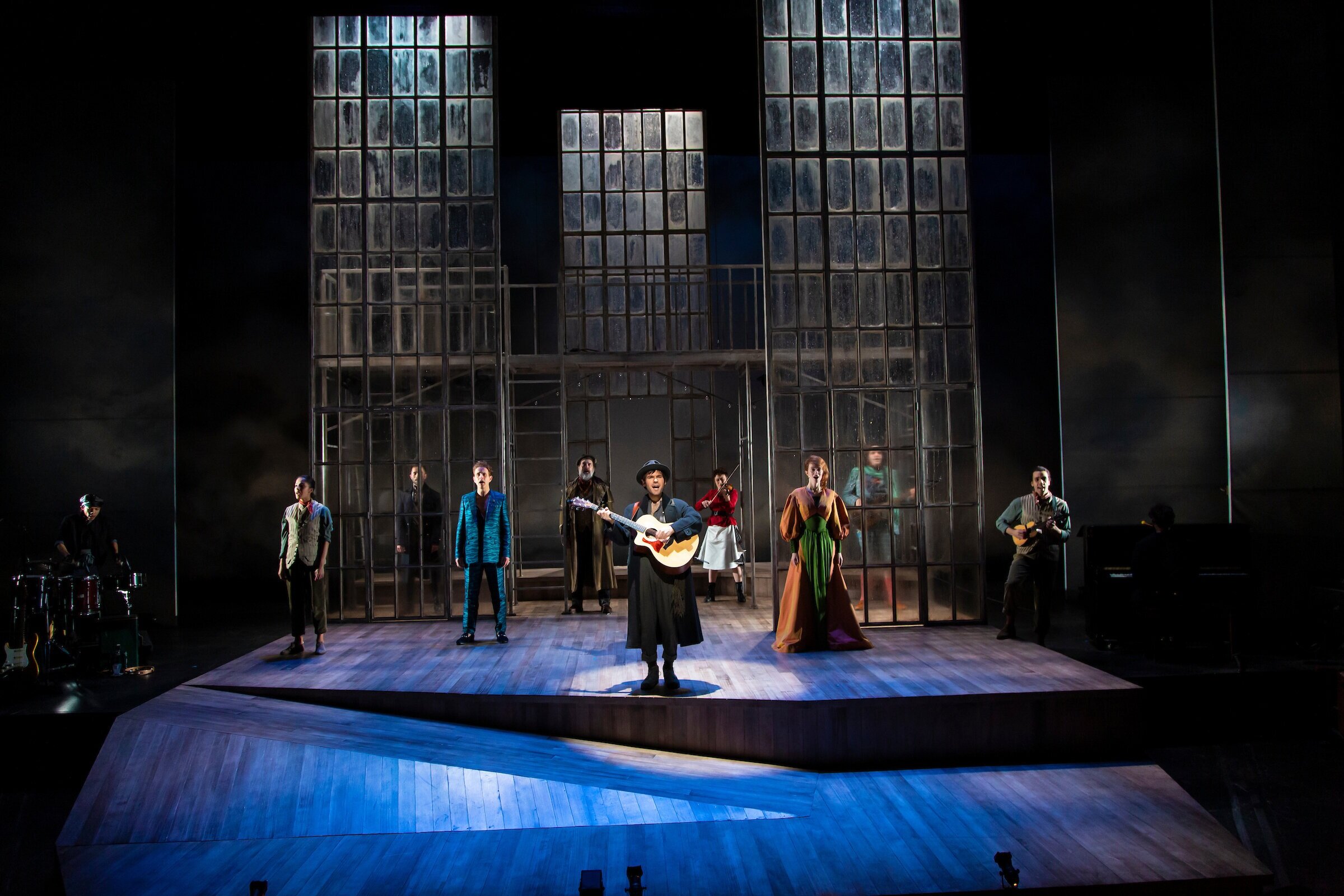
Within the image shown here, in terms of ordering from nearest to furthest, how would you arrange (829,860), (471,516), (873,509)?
1. (829,860)
2. (471,516)
3. (873,509)

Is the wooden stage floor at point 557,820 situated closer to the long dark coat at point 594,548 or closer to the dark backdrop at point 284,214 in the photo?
the long dark coat at point 594,548

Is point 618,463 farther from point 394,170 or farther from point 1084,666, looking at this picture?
point 1084,666

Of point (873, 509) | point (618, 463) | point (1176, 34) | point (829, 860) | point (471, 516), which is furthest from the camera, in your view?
point (618, 463)

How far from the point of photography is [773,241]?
8.20 metres

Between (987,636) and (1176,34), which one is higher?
(1176,34)

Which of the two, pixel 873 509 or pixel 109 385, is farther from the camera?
pixel 109 385

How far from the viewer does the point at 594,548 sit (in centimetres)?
909

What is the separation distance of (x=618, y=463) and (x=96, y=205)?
6.03m

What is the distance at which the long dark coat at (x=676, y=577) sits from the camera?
558 centimetres

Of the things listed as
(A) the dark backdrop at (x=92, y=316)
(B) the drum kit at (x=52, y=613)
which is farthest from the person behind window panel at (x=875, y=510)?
(A) the dark backdrop at (x=92, y=316)

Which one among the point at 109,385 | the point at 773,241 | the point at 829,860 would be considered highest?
the point at 773,241

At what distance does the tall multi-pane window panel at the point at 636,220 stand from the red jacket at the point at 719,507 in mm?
2391

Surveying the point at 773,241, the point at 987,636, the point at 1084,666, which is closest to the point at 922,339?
the point at 773,241

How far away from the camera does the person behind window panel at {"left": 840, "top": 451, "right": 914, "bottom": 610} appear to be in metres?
7.97
